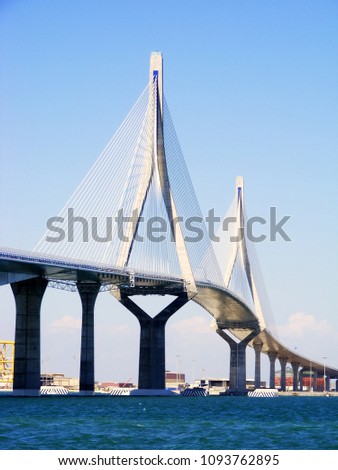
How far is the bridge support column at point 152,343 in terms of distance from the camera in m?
118

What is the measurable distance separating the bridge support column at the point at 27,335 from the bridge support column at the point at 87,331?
8788 mm

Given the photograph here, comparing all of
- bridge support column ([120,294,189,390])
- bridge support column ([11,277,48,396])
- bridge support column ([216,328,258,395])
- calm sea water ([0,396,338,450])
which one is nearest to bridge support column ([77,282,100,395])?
bridge support column ([120,294,189,390])

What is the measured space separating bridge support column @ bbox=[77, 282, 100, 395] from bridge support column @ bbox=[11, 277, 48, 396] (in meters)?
8.79

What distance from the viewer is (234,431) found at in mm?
52500

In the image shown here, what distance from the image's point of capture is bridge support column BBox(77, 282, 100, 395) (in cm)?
11000

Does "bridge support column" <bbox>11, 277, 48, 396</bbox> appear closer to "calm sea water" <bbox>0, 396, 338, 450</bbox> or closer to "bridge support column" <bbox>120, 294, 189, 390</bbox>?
"bridge support column" <bbox>120, 294, 189, 390</bbox>

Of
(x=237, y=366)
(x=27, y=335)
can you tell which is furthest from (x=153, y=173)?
(x=237, y=366)

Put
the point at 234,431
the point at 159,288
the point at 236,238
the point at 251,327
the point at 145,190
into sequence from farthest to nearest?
the point at 251,327, the point at 236,238, the point at 159,288, the point at 145,190, the point at 234,431

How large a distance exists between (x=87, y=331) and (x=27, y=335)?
10.1 m

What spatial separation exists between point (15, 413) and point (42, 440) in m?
20.9

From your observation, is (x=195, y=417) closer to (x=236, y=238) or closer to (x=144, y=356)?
(x=144, y=356)

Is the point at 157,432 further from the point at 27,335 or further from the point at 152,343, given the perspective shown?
the point at 152,343

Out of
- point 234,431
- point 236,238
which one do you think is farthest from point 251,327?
point 234,431

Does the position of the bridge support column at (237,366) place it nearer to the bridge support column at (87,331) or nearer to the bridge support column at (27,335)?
the bridge support column at (87,331)
